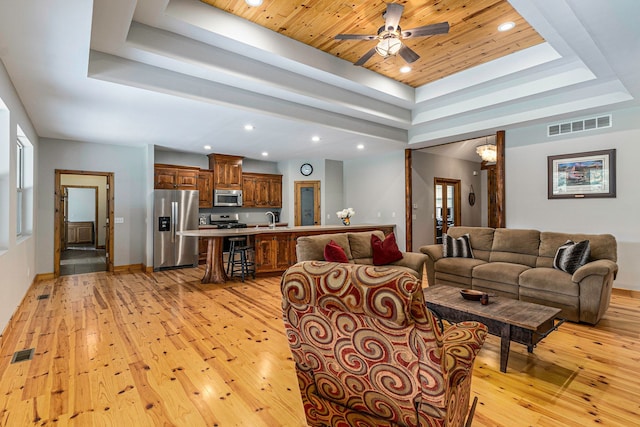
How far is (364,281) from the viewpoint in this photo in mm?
1178

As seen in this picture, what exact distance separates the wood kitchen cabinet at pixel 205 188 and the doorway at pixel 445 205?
5.35m

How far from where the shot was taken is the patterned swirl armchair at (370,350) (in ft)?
3.72

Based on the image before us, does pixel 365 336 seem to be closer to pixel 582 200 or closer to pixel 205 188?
pixel 582 200

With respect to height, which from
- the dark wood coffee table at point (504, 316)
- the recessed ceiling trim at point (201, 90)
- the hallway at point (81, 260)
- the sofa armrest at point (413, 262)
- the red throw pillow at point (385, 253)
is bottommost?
the hallway at point (81, 260)

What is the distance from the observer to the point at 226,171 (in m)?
7.91

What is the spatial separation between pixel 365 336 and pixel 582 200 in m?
5.13

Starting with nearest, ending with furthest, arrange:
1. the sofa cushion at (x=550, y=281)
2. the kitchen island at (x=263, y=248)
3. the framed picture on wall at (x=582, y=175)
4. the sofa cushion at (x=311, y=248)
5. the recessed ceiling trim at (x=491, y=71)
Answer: the sofa cushion at (x=550, y=281)
the recessed ceiling trim at (x=491, y=71)
the sofa cushion at (x=311, y=248)
the framed picture on wall at (x=582, y=175)
the kitchen island at (x=263, y=248)

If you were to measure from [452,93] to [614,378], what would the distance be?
12.5 ft

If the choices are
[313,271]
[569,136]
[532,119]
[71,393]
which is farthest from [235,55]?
[569,136]

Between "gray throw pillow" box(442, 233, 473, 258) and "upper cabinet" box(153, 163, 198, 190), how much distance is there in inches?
218

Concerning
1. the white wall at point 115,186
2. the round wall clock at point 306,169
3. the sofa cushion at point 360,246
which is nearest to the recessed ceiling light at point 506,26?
the sofa cushion at point 360,246

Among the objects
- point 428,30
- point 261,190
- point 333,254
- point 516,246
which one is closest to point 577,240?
point 516,246

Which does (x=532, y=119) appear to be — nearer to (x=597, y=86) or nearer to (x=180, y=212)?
(x=597, y=86)

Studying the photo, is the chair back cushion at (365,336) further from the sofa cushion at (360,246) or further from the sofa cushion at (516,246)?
the sofa cushion at (516,246)
